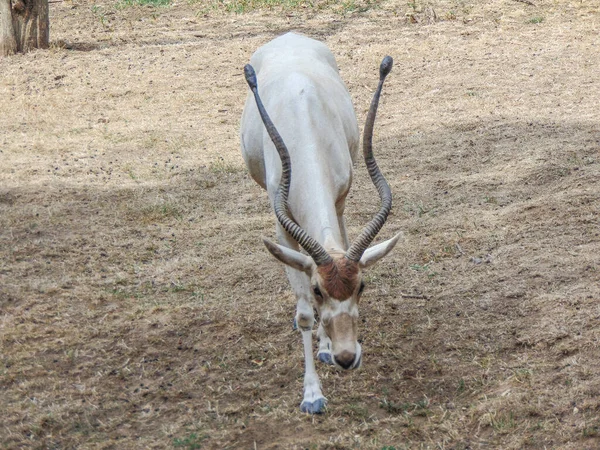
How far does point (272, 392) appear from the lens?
4.98 metres

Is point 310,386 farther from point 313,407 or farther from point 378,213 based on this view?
point 378,213

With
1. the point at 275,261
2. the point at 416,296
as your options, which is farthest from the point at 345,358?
the point at 275,261

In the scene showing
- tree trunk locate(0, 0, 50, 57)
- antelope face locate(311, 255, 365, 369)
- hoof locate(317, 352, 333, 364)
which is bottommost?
tree trunk locate(0, 0, 50, 57)

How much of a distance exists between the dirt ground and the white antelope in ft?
1.85

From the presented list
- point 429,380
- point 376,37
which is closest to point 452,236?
point 429,380

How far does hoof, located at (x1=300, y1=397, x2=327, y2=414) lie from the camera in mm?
4699

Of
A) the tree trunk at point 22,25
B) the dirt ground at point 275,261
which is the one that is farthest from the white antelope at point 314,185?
the tree trunk at point 22,25

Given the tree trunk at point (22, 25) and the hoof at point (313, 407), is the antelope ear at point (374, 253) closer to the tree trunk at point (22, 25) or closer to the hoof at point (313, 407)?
the hoof at point (313, 407)

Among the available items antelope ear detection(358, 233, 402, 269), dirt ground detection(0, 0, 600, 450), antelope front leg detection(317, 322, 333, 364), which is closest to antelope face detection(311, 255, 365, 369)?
antelope ear detection(358, 233, 402, 269)

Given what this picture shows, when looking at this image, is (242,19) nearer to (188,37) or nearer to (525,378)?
(188,37)

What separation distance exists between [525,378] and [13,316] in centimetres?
354

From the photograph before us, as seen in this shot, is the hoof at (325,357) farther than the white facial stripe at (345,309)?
Yes

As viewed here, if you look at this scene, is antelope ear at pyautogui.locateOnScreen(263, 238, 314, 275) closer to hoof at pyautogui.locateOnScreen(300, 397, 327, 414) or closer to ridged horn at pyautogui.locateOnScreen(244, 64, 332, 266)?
ridged horn at pyautogui.locateOnScreen(244, 64, 332, 266)

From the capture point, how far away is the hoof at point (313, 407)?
4699 mm
